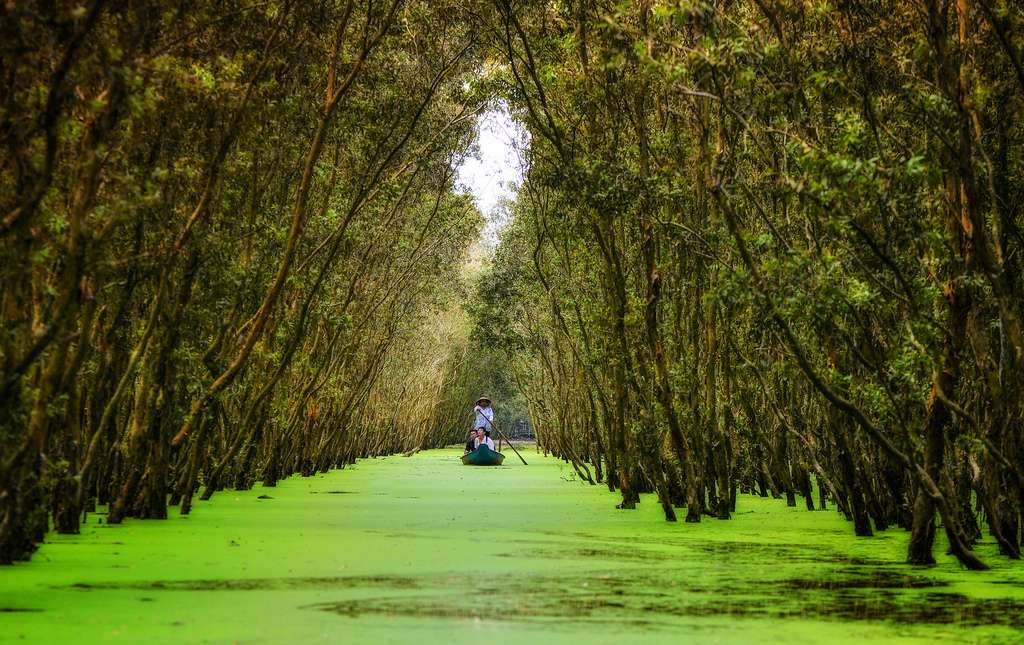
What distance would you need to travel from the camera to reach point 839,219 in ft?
31.0

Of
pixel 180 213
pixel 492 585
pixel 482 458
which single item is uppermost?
pixel 180 213

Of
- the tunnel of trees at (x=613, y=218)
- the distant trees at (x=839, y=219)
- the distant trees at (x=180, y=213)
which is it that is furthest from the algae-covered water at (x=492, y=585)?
the distant trees at (x=839, y=219)

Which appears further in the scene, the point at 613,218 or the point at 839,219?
the point at 613,218

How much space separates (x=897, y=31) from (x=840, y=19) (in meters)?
0.70

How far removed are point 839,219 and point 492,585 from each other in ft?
12.0

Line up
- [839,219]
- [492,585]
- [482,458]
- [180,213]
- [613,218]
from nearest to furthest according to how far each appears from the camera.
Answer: [492,585]
[839,219]
[180,213]
[613,218]
[482,458]

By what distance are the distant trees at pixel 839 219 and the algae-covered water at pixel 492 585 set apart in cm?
101

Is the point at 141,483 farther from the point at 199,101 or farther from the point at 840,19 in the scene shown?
the point at 840,19

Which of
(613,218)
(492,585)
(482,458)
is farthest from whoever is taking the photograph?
(482,458)

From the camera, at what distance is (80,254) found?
7.17 meters

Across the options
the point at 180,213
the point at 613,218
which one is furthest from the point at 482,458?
the point at 180,213

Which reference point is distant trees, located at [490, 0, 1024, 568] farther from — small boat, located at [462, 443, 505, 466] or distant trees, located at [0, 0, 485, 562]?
small boat, located at [462, 443, 505, 466]

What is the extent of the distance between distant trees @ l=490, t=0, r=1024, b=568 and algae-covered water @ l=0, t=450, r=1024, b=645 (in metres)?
1.01

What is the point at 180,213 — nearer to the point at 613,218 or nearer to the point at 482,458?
the point at 613,218
